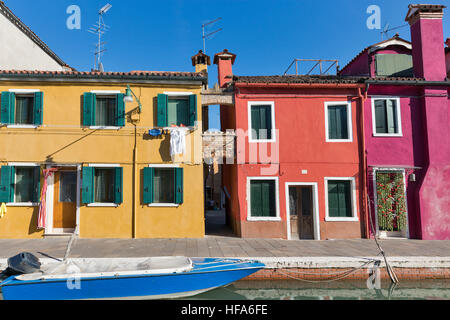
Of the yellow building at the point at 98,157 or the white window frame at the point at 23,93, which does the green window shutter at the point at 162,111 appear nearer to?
the yellow building at the point at 98,157

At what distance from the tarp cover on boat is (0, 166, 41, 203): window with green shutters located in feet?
18.1

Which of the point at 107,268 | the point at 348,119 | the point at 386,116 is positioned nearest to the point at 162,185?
the point at 107,268

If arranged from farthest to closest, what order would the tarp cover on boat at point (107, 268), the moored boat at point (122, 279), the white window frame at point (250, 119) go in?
1. the white window frame at point (250, 119)
2. the tarp cover on boat at point (107, 268)
3. the moored boat at point (122, 279)

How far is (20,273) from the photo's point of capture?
240 inches

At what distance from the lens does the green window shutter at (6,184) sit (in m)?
10.8

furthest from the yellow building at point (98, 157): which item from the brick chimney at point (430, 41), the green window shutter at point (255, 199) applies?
the brick chimney at point (430, 41)

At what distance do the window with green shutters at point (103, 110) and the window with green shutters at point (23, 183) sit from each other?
2660 millimetres

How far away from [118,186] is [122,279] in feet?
17.8

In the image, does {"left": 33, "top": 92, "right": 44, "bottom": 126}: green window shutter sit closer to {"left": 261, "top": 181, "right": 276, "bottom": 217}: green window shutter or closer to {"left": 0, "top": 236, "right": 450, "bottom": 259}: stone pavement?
{"left": 0, "top": 236, "right": 450, "bottom": 259}: stone pavement

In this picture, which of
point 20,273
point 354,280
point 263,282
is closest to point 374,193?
point 354,280

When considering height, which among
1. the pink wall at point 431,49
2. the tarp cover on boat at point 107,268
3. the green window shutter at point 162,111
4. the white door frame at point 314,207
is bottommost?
the tarp cover on boat at point 107,268

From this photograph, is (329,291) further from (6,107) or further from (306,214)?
(6,107)

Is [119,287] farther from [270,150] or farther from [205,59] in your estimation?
[205,59]

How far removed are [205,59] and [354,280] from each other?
14.8 meters
